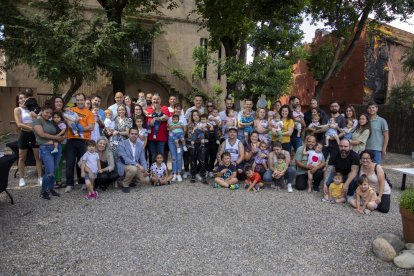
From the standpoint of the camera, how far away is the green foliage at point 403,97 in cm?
1436

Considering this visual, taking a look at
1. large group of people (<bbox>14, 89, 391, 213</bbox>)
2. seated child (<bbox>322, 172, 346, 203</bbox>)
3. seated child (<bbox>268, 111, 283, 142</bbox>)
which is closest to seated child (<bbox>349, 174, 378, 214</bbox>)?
large group of people (<bbox>14, 89, 391, 213</bbox>)

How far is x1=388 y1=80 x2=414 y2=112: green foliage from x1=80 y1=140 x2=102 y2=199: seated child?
14.2m

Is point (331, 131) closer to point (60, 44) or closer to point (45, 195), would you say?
point (45, 195)

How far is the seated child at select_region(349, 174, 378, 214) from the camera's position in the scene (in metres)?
5.57

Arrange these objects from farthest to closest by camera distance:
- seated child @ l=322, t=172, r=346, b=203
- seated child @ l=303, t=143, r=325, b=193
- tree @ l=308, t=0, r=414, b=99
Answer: tree @ l=308, t=0, r=414, b=99 → seated child @ l=303, t=143, r=325, b=193 → seated child @ l=322, t=172, r=346, b=203

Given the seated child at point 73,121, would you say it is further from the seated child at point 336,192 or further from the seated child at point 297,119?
the seated child at point 336,192

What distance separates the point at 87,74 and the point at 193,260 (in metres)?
7.56

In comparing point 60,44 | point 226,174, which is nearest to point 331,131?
point 226,174

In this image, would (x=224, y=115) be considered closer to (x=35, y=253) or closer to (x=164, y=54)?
(x=35, y=253)

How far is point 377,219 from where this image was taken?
5.26m

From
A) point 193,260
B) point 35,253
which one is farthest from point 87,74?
point 193,260

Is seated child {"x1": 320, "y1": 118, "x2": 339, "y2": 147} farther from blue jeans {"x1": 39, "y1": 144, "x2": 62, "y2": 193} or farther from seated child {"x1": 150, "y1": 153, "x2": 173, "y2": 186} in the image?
blue jeans {"x1": 39, "y1": 144, "x2": 62, "y2": 193}

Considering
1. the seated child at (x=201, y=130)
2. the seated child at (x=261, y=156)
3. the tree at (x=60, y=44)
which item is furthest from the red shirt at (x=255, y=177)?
the tree at (x=60, y=44)

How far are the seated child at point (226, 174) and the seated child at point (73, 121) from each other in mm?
2998
